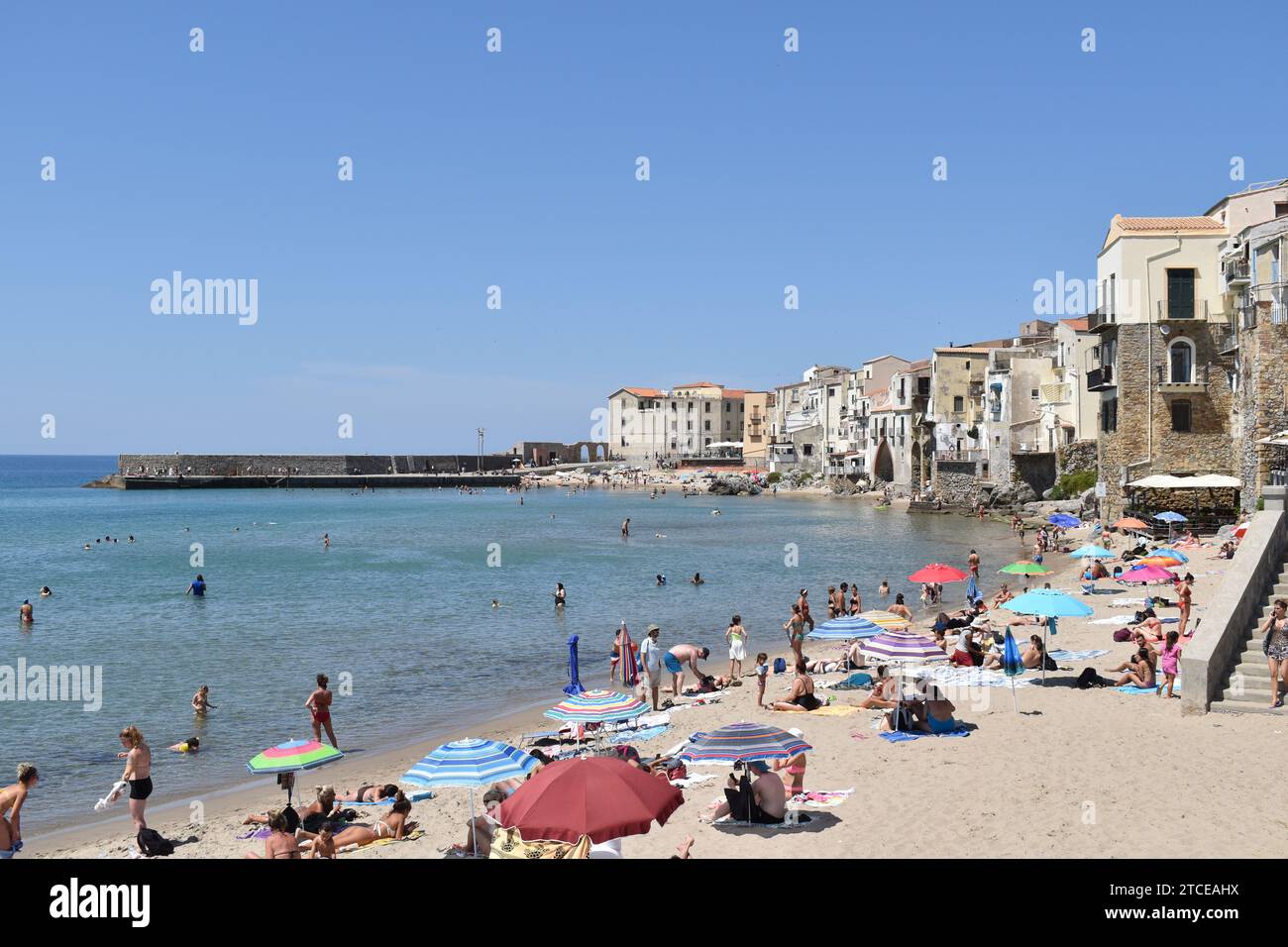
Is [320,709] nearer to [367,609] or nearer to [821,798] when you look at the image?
[821,798]

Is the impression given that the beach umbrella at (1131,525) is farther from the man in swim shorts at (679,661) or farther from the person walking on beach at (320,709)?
the person walking on beach at (320,709)

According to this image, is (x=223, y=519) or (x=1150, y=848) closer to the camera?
(x=1150, y=848)

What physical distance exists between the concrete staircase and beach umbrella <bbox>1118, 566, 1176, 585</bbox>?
1076 centimetres

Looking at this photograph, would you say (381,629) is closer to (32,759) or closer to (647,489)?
(32,759)

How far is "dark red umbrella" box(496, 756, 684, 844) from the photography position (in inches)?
325

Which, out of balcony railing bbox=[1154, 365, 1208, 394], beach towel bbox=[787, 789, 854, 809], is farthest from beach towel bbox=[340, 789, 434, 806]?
balcony railing bbox=[1154, 365, 1208, 394]

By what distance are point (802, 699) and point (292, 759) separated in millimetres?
7861

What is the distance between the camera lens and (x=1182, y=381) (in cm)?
4031

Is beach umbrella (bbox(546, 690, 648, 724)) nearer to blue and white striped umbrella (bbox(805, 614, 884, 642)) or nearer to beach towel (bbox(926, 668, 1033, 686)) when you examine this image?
blue and white striped umbrella (bbox(805, 614, 884, 642))

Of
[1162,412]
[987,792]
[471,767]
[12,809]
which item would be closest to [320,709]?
[12,809]

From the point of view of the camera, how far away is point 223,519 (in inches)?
3322

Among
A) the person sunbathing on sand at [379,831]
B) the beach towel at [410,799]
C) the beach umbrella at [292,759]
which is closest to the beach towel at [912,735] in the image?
the beach towel at [410,799]
